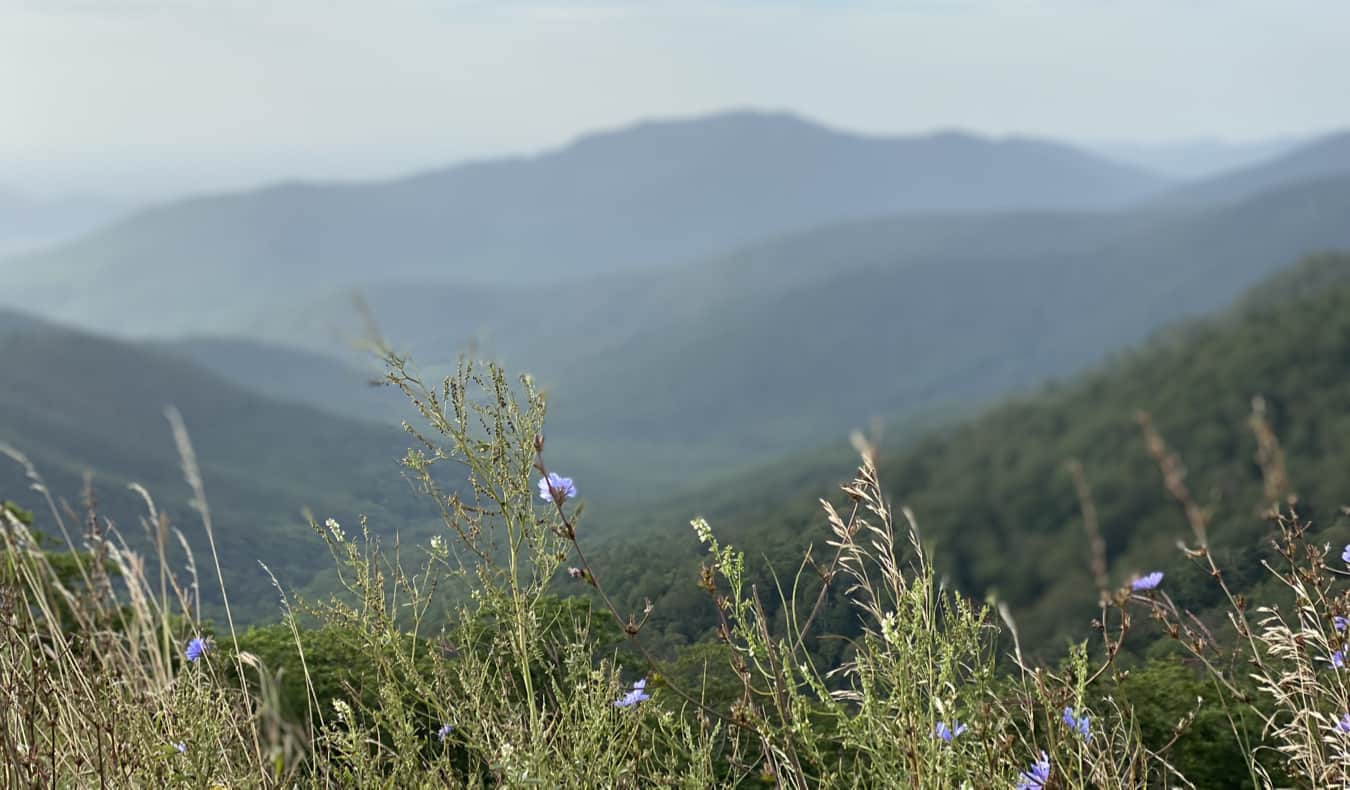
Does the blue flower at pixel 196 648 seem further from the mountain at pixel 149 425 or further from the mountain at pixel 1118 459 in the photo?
the mountain at pixel 149 425

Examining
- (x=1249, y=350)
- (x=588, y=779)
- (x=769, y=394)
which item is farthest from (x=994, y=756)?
(x=769, y=394)

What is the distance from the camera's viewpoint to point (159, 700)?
3.02 m

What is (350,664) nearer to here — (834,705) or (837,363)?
(834,705)

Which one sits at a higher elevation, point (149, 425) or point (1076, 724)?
point (1076, 724)

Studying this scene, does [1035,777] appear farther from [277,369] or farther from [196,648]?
[277,369]

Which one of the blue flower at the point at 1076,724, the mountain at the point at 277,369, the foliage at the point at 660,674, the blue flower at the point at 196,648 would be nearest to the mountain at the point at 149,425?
the mountain at the point at 277,369

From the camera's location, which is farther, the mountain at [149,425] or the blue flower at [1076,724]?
the mountain at [149,425]

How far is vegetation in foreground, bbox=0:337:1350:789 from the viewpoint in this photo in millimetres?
2383

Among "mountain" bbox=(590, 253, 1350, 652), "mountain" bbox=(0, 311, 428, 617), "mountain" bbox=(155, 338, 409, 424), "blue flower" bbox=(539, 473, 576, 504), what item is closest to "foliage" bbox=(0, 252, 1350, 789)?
"blue flower" bbox=(539, 473, 576, 504)

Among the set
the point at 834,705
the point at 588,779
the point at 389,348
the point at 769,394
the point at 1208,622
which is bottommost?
the point at 769,394

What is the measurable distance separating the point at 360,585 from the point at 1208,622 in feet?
9.49

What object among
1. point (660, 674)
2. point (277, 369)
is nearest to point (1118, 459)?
point (660, 674)

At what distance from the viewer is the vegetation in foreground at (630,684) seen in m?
2.38

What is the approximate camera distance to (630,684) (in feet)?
12.3
